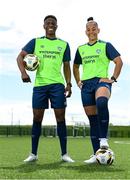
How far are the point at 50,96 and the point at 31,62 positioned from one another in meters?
0.70

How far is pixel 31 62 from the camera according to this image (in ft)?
27.5

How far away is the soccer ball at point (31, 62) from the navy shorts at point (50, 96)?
14.9 inches

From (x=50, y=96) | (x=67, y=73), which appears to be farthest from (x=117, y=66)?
(x=50, y=96)

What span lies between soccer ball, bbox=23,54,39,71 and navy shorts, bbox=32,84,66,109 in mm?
379

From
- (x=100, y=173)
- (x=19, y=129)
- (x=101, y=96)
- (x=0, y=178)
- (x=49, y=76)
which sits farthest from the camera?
(x=19, y=129)

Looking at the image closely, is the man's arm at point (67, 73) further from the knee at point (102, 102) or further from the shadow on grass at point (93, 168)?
the shadow on grass at point (93, 168)

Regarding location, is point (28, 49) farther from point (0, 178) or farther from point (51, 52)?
point (0, 178)

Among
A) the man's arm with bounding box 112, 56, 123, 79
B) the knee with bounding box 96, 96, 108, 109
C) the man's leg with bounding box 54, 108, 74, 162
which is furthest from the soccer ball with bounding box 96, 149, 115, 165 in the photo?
the man's arm with bounding box 112, 56, 123, 79

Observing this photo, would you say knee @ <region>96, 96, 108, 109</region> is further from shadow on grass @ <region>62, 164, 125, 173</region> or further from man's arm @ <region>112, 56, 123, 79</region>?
shadow on grass @ <region>62, 164, 125, 173</region>

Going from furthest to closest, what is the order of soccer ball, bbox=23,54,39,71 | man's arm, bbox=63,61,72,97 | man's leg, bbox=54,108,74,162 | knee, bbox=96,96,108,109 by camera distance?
1. man's arm, bbox=63,61,72,97
2. man's leg, bbox=54,108,74,162
3. soccer ball, bbox=23,54,39,71
4. knee, bbox=96,96,108,109

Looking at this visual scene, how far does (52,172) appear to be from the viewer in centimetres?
675

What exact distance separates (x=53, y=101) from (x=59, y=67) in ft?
2.05

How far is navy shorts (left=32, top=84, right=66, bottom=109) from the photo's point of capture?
27.6ft

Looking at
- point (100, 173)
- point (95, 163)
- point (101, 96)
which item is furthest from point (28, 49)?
point (100, 173)
